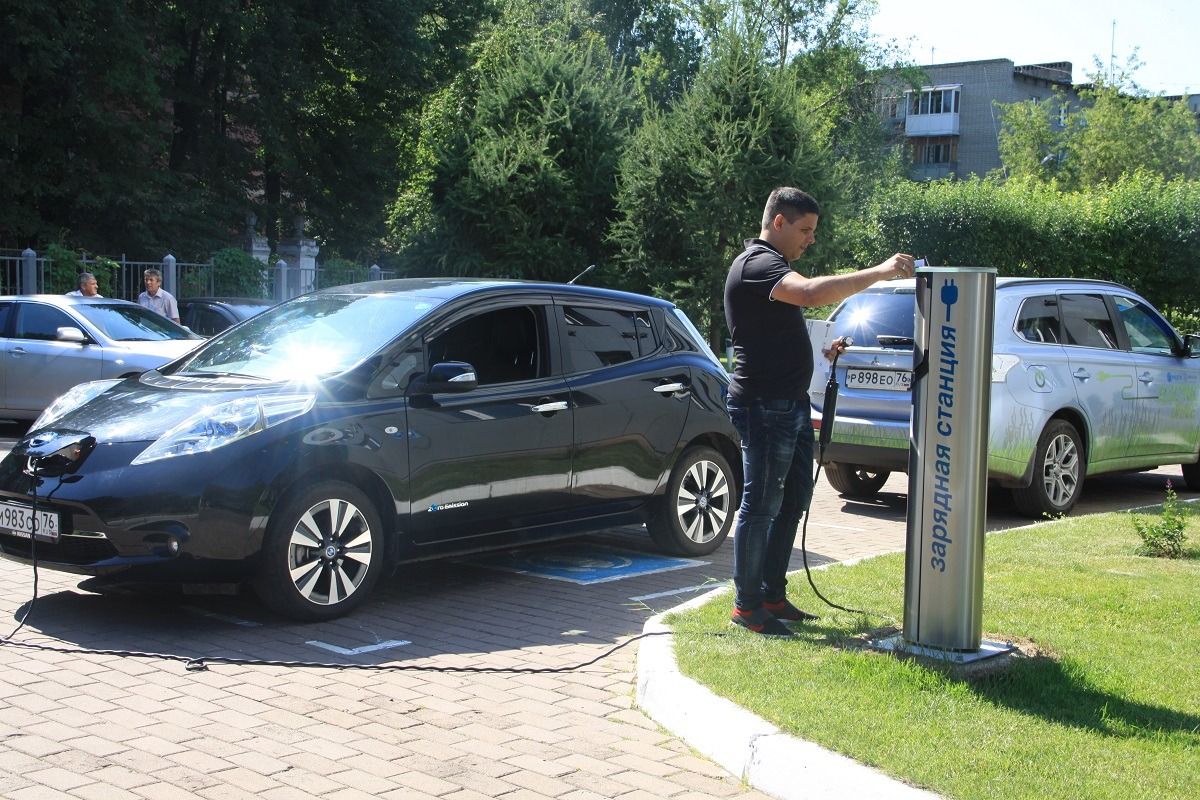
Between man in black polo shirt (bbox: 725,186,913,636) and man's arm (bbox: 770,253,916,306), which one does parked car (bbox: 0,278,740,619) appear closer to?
man in black polo shirt (bbox: 725,186,913,636)

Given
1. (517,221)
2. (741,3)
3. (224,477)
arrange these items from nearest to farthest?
(224,477) < (517,221) < (741,3)

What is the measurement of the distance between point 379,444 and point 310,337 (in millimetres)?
973

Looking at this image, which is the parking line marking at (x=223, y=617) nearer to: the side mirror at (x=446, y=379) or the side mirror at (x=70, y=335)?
the side mirror at (x=446, y=379)

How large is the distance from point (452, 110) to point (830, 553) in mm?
39291

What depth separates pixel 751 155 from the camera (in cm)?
2595

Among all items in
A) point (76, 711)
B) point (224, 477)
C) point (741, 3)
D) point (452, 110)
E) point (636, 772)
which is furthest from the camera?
point (741, 3)

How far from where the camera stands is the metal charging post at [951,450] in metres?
5.20

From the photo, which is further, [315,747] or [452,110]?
[452,110]

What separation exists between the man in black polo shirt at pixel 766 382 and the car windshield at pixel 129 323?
35.4 ft

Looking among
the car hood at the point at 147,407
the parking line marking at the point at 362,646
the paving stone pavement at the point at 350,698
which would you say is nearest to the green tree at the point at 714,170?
the paving stone pavement at the point at 350,698

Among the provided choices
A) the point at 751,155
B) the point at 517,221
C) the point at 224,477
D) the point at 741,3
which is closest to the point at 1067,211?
the point at 751,155

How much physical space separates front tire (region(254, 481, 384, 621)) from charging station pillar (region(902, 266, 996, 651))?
9.23 feet

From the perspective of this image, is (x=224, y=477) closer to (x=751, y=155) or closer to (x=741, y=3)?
(x=751, y=155)

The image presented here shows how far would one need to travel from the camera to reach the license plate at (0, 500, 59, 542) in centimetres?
618
